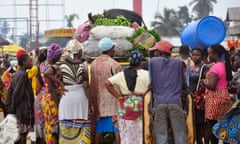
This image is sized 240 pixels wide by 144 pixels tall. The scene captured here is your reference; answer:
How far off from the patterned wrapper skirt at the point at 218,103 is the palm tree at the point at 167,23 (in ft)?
252

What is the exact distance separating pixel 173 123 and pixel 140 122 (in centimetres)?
73

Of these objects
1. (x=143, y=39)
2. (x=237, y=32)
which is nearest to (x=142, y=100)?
(x=143, y=39)

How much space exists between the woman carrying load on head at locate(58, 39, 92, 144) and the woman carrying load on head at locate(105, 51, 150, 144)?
23.8 inches

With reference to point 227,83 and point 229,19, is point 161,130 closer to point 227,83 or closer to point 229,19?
point 227,83

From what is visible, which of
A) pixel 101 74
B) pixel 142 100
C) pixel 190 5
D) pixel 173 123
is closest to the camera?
pixel 173 123

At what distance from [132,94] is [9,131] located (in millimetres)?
2289

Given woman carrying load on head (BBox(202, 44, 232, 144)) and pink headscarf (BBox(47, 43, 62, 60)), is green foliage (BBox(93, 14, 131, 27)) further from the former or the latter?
woman carrying load on head (BBox(202, 44, 232, 144))

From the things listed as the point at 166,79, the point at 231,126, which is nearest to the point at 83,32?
the point at 166,79

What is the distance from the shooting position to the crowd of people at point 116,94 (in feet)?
24.4

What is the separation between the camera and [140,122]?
26.1 feet

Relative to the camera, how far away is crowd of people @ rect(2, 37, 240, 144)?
7441 millimetres

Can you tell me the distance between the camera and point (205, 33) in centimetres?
1073

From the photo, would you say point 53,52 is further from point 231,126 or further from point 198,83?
point 231,126

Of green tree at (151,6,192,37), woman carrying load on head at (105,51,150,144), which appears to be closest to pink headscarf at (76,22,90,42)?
woman carrying load on head at (105,51,150,144)
